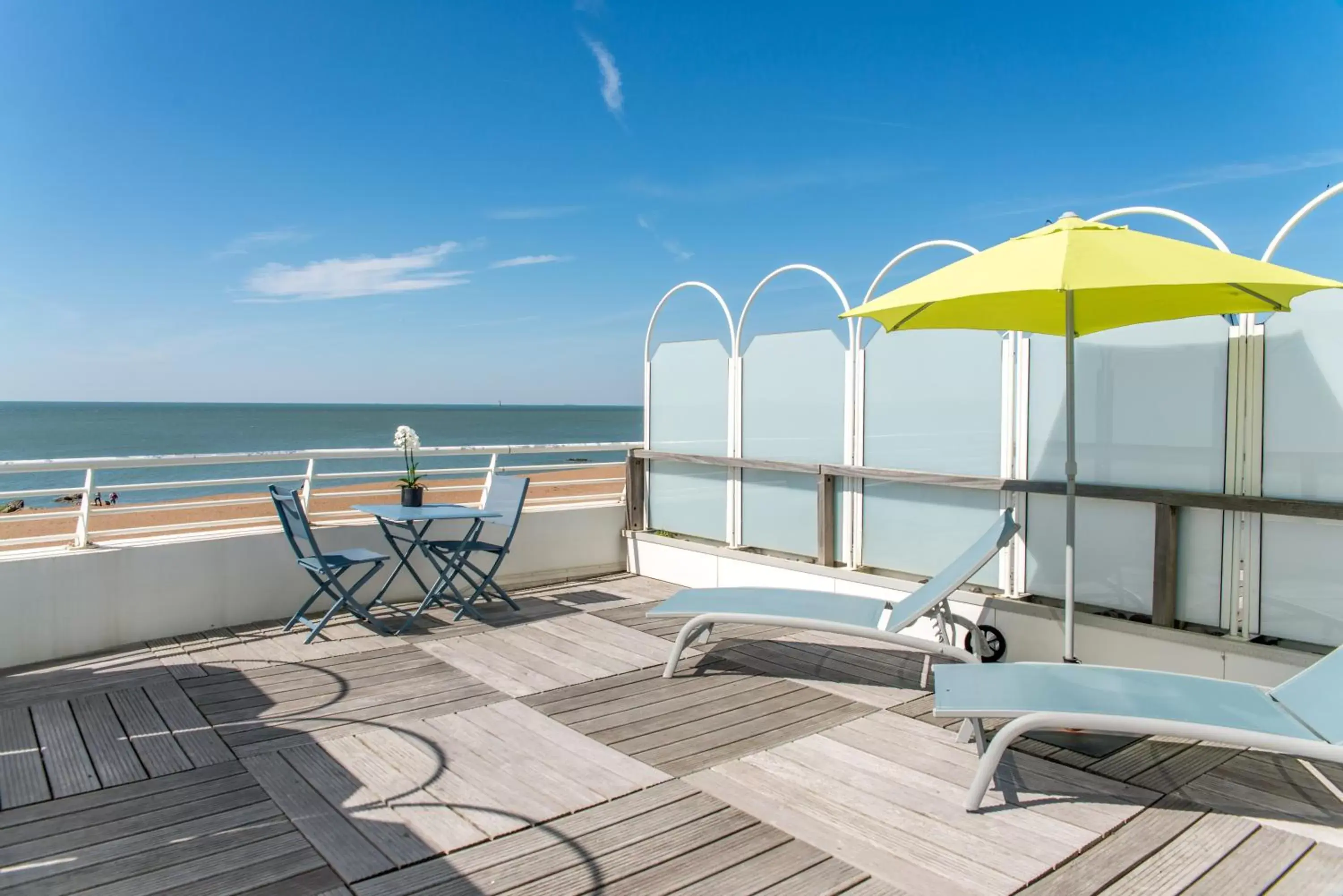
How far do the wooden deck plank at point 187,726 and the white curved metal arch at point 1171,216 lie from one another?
408 centimetres

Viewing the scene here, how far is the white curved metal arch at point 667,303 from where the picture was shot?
604cm

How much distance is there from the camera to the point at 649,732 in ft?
11.3

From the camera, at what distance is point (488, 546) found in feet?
17.7

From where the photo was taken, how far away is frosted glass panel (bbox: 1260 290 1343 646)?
340 centimetres

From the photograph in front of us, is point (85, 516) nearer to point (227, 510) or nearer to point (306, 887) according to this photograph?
point (306, 887)

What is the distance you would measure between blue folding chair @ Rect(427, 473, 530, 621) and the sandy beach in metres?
0.47

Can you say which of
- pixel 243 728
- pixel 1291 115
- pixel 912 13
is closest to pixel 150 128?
pixel 912 13

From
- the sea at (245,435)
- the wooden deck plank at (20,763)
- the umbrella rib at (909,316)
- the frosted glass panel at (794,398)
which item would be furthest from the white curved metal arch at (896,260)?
the sea at (245,435)

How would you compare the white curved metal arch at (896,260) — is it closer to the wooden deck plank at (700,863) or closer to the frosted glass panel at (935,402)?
the frosted glass panel at (935,402)

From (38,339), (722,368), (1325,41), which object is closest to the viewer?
(722,368)

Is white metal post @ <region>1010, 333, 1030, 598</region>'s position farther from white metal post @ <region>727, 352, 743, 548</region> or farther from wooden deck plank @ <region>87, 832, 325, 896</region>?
wooden deck plank @ <region>87, 832, 325, 896</region>

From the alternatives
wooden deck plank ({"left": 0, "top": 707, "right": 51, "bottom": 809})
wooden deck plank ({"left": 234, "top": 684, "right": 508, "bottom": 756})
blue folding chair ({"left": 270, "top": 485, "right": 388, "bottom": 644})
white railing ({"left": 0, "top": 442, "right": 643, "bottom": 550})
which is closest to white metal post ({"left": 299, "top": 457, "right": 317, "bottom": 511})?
white railing ({"left": 0, "top": 442, "right": 643, "bottom": 550})

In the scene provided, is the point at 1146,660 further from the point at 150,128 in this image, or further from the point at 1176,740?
the point at 150,128

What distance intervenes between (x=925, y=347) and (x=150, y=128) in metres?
23.3
